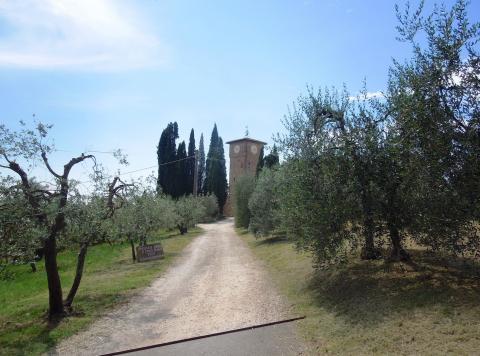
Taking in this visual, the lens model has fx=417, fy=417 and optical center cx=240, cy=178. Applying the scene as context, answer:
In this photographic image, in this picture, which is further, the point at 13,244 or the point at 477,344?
the point at 13,244

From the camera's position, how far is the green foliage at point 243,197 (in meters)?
39.9

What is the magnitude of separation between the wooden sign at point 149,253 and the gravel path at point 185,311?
6205mm

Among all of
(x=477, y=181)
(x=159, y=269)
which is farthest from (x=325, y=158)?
(x=159, y=269)

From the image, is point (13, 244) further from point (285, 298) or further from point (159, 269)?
point (159, 269)

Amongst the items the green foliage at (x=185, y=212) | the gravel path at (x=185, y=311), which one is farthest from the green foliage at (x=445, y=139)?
the green foliage at (x=185, y=212)

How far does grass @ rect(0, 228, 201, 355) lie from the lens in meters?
10.1

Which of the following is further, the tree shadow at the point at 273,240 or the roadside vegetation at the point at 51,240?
the tree shadow at the point at 273,240

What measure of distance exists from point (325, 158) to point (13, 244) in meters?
8.70

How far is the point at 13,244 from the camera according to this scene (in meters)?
10.1

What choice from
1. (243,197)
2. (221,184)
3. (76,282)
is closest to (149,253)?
(76,282)

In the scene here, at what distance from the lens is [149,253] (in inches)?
996

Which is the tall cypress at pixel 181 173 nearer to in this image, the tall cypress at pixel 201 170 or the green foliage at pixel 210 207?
the green foliage at pixel 210 207

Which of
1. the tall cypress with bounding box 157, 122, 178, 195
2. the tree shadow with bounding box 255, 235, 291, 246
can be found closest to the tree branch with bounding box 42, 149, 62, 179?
the tree shadow with bounding box 255, 235, 291, 246

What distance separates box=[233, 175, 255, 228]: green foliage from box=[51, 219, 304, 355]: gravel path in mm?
20718
